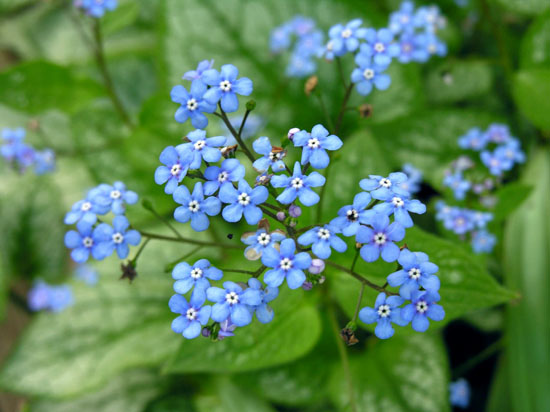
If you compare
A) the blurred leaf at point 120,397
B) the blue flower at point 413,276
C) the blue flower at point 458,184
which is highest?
the blue flower at point 413,276

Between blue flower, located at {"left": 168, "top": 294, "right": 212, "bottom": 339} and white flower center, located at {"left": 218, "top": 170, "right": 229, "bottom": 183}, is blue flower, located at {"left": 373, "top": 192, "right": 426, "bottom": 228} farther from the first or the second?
blue flower, located at {"left": 168, "top": 294, "right": 212, "bottom": 339}

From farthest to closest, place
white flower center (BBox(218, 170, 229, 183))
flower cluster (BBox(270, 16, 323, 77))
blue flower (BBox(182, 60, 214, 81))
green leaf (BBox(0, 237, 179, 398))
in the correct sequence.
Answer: flower cluster (BBox(270, 16, 323, 77))
green leaf (BBox(0, 237, 179, 398))
blue flower (BBox(182, 60, 214, 81))
white flower center (BBox(218, 170, 229, 183))

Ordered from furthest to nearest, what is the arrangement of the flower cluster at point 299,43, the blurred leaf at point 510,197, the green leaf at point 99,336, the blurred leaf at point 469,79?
1. the blurred leaf at point 469,79
2. the flower cluster at point 299,43
3. the green leaf at point 99,336
4. the blurred leaf at point 510,197

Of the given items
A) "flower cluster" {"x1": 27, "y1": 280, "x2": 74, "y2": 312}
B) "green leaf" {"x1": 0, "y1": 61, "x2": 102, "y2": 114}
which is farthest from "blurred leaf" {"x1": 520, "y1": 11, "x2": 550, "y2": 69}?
"flower cluster" {"x1": 27, "y1": 280, "x2": 74, "y2": 312}

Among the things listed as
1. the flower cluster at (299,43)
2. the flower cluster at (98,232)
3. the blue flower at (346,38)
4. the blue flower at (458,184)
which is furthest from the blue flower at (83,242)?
the flower cluster at (299,43)

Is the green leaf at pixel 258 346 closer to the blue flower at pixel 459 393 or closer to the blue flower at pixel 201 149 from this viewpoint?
the blue flower at pixel 201 149
